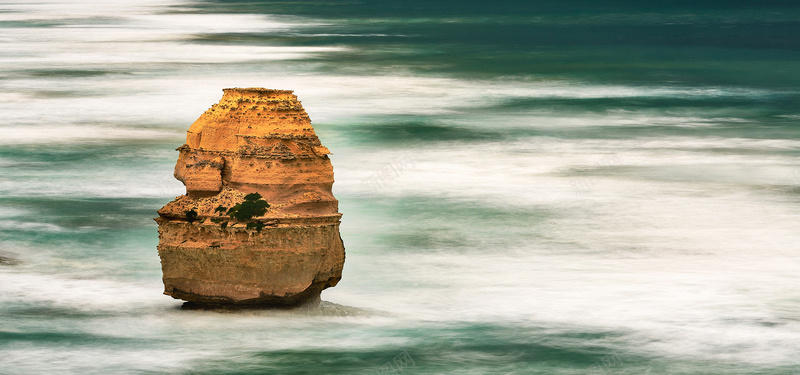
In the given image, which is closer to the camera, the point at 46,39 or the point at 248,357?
the point at 248,357

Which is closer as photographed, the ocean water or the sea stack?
the sea stack

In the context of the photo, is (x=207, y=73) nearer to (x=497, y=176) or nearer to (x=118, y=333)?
(x=497, y=176)

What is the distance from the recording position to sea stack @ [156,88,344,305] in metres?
10.2

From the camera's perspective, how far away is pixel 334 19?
55.1 m

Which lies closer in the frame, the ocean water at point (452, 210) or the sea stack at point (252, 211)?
the sea stack at point (252, 211)

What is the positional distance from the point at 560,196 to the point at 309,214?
7.13 m

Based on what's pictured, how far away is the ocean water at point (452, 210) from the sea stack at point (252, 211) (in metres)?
0.33

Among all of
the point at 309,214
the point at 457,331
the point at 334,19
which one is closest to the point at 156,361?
the point at 309,214

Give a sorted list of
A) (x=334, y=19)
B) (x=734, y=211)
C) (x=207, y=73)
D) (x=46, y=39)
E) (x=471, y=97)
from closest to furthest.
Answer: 1. (x=734, y=211)
2. (x=471, y=97)
3. (x=207, y=73)
4. (x=46, y=39)
5. (x=334, y=19)

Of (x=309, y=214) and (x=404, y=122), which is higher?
(x=309, y=214)

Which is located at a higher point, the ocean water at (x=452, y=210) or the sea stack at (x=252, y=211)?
the sea stack at (x=252, y=211)

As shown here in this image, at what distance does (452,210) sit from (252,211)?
6195 mm

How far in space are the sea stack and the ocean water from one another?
331 millimetres

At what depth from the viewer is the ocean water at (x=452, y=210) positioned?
10.3 m
